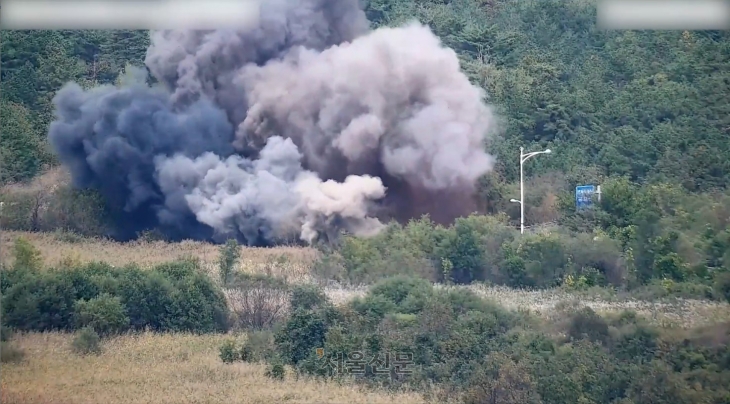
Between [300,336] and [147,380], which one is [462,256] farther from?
[147,380]

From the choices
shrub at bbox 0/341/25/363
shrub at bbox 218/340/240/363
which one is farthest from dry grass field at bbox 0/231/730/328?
shrub at bbox 0/341/25/363

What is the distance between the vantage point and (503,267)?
21.3 metres

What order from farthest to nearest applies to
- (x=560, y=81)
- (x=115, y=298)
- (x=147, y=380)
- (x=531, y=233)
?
(x=560, y=81) < (x=531, y=233) < (x=115, y=298) < (x=147, y=380)

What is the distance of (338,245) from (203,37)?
1092 centimetres

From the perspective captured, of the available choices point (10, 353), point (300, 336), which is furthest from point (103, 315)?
point (300, 336)

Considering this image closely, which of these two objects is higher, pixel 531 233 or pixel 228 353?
pixel 531 233

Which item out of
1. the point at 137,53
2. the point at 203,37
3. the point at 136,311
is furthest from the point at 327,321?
the point at 137,53

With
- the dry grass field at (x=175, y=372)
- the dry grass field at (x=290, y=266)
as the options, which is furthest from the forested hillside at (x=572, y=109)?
the dry grass field at (x=175, y=372)

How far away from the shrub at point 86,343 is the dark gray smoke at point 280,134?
1243 centimetres

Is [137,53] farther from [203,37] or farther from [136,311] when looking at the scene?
[136,311]

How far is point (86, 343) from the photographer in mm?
15820

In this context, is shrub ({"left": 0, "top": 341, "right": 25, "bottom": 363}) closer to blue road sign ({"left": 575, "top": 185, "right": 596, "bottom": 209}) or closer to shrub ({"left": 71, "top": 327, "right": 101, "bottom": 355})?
shrub ({"left": 71, "top": 327, "right": 101, "bottom": 355})

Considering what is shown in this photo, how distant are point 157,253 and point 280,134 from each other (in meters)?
8.25

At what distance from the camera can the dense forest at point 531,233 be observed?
14.5m
